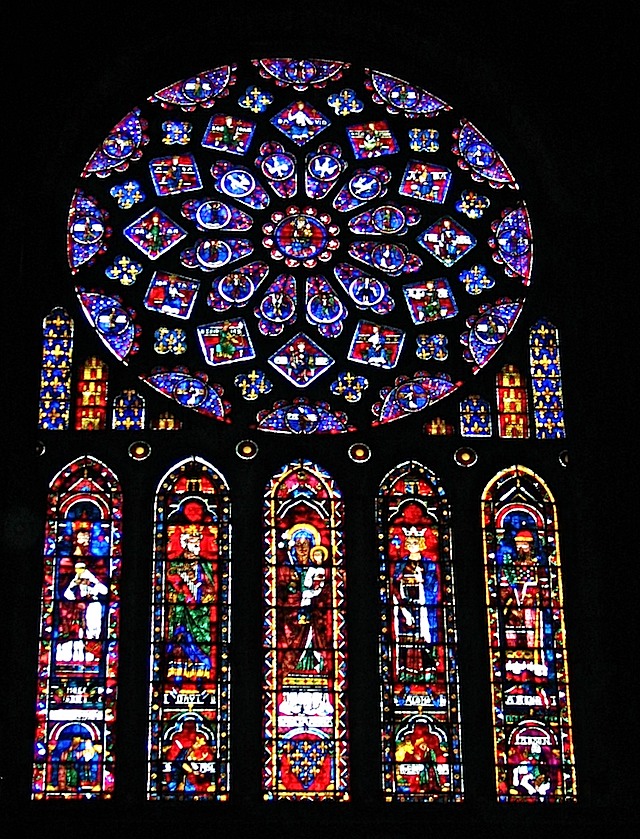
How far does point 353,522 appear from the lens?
625 inches

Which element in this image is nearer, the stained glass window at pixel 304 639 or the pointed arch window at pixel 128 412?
the stained glass window at pixel 304 639

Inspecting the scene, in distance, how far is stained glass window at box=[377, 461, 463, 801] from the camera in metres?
15.1

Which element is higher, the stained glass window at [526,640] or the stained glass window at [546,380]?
the stained glass window at [546,380]

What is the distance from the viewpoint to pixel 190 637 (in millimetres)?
15461

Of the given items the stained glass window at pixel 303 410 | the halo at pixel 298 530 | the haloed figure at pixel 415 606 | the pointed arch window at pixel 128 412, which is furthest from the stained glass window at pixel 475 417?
the pointed arch window at pixel 128 412

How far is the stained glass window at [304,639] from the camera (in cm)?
1509

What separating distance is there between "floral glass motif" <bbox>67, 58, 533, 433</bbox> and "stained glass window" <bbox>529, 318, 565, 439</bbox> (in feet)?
0.95

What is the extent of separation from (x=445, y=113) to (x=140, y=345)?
351 centimetres

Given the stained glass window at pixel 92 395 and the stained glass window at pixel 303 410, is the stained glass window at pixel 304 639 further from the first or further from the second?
the stained glass window at pixel 92 395

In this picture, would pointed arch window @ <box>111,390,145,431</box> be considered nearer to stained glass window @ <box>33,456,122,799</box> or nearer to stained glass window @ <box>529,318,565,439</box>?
stained glass window @ <box>33,456,122,799</box>

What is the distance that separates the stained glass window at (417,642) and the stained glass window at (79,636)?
6.85 ft

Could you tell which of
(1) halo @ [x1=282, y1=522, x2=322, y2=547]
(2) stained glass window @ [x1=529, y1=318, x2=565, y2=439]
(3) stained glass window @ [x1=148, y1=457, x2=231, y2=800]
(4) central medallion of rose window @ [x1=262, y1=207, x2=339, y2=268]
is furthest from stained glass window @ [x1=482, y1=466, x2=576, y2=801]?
(4) central medallion of rose window @ [x1=262, y1=207, x2=339, y2=268]

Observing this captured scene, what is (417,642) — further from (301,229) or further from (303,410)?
(301,229)

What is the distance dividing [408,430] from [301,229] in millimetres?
2150
